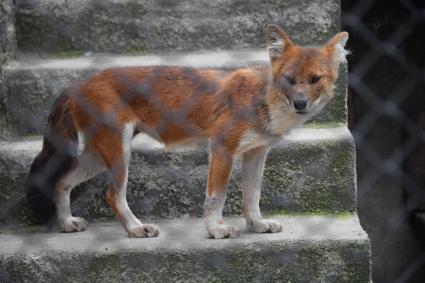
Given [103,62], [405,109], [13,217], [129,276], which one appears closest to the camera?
[129,276]

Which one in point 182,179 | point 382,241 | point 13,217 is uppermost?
point 182,179

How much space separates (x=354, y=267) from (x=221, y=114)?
907 millimetres

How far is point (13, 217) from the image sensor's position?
4.23 meters

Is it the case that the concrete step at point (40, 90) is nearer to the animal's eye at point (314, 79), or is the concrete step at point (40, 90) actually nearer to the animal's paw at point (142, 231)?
the animal's eye at point (314, 79)

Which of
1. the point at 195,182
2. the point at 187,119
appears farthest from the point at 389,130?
the point at 187,119

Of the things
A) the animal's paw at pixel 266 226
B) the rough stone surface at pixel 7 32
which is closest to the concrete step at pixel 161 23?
the rough stone surface at pixel 7 32

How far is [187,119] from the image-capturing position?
4.09 metres

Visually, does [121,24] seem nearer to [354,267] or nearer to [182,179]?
[182,179]

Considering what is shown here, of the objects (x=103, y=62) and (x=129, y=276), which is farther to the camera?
(x=103, y=62)

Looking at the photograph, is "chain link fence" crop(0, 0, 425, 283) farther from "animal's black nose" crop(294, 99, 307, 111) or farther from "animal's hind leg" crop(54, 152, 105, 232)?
"animal's hind leg" crop(54, 152, 105, 232)

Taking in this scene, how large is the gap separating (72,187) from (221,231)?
818mm

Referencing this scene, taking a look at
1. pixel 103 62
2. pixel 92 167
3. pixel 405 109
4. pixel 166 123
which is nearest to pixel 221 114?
pixel 166 123

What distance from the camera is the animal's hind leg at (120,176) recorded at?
12.8 feet

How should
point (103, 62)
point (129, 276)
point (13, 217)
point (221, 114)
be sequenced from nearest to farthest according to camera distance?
point (129, 276)
point (221, 114)
point (13, 217)
point (103, 62)
